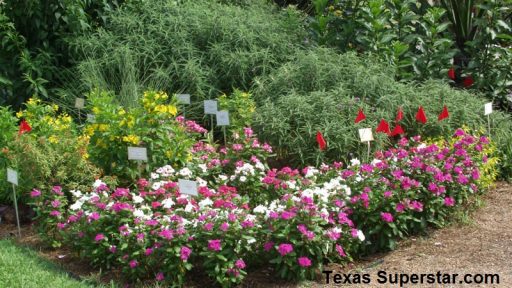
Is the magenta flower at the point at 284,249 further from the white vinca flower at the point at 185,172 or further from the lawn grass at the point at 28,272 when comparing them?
the white vinca flower at the point at 185,172

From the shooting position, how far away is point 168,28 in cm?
779

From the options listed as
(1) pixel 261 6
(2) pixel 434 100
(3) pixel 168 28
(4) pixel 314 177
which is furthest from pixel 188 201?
(1) pixel 261 6

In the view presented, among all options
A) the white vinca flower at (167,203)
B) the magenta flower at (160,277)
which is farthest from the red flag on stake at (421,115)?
the magenta flower at (160,277)

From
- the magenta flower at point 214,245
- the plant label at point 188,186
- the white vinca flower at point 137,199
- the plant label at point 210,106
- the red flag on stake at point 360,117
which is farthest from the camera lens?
the plant label at point 210,106

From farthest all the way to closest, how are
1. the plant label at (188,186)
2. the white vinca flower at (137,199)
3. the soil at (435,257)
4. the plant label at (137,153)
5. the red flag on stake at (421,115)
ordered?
1. the red flag on stake at (421,115)
2. the plant label at (137,153)
3. the white vinca flower at (137,199)
4. the plant label at (188,186)
5. the soil at (435,257)

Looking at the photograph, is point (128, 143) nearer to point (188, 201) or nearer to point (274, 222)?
point (188, 201)

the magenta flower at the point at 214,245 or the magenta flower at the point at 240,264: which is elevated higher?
the magenta flower at the point at 214,245

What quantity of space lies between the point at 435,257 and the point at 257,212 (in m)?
1.20

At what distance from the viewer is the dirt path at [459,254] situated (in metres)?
4.53

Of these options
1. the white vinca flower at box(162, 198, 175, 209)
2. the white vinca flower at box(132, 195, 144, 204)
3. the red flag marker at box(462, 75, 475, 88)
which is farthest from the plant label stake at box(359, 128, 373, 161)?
the red flag marker at box(462, 75, 475, 88)

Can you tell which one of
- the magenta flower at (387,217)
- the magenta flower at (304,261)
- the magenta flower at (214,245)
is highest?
the magenta flower at (387,217)

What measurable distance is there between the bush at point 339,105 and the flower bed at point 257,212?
273 mm

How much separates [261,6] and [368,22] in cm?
177

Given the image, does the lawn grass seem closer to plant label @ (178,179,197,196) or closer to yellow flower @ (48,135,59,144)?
plant label @ (178,179,197,196)
